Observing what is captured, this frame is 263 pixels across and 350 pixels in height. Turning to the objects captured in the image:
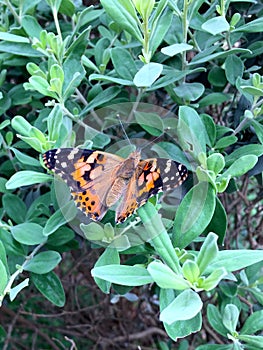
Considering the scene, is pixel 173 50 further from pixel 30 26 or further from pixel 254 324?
pixel 254 324

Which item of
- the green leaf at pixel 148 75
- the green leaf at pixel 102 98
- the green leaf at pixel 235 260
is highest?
the green leaf at pixel 148 75

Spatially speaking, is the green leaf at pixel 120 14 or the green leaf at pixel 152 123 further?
the green leaf at pixel 152 123

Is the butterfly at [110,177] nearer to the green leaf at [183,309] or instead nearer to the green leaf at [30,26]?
the green leaf at [183,309]

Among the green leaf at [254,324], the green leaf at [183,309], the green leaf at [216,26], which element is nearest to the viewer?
the green leaf at [183,309]

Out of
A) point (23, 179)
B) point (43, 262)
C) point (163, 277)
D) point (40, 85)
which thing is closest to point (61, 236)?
point (43, 262)

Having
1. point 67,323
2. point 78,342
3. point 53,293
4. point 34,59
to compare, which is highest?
point 34,59

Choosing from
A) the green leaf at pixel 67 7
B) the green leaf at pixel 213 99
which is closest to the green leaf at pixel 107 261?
the green leaf at pixel 213 99

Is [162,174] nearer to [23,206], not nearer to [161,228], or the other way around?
[161,228]

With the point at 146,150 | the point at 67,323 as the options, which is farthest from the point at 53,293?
the point at 67,323
